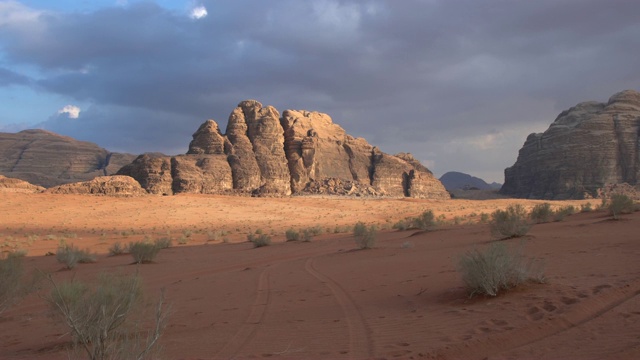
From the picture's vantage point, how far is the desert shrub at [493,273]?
7164 mm

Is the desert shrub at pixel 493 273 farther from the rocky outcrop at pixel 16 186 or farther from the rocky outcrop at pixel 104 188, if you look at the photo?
the rocky outcrop at pixel 16 186

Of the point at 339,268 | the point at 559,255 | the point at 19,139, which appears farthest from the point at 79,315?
the point at 19,139

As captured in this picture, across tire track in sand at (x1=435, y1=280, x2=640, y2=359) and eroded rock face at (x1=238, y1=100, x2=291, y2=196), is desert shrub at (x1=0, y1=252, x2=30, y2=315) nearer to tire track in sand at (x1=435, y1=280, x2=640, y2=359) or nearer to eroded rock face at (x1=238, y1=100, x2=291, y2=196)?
tire track in sand at (x1=435, y1=280, x2=640, y2=359)

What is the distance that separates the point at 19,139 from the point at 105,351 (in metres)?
135

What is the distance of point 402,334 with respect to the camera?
231 inches

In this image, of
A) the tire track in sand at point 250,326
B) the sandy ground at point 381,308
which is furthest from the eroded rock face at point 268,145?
the tire track in sand at point 250,326

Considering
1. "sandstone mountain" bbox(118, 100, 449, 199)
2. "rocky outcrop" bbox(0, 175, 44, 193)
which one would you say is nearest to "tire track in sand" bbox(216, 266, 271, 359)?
"rocky outcrop" bbox(0, 175, 44, 193)

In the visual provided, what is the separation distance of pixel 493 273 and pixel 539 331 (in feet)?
5.84

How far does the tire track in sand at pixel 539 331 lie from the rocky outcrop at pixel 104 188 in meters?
53.1

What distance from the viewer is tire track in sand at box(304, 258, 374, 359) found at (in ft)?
17.4

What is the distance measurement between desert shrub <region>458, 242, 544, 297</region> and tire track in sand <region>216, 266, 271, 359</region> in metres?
3.18

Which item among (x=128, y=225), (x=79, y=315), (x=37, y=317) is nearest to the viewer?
(x=79, y=315)

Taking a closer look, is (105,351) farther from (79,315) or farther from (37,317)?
(37,317)

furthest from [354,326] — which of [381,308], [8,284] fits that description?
[8,284]
